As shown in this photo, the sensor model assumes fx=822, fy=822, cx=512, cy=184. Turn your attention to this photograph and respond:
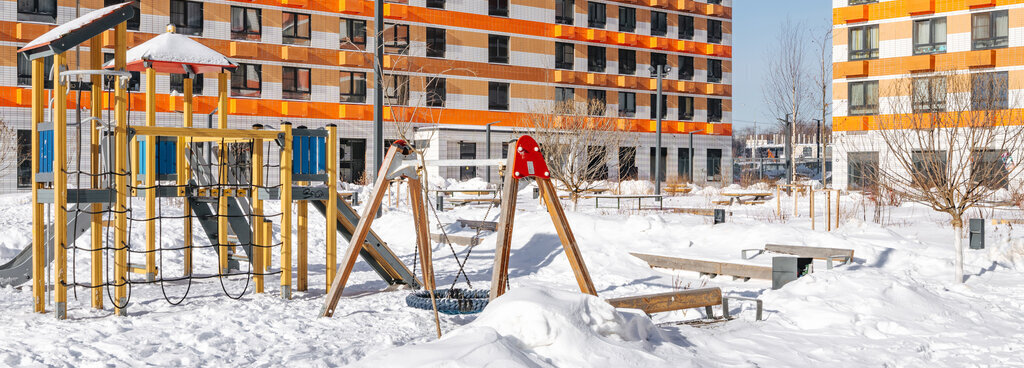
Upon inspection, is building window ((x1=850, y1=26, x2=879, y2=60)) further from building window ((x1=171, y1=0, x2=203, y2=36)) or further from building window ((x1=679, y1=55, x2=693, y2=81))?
building window ((x1=171, y1=0, x2=203, y2=36))

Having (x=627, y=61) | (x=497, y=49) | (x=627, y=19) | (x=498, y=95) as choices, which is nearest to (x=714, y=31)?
(x=627, y=19)

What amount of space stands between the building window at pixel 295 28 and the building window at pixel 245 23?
1228mm

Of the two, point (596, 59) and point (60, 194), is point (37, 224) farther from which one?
point (596, 59)

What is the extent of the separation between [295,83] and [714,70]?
2893cm

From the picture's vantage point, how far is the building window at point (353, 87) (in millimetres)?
42406

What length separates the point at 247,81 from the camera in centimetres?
3972

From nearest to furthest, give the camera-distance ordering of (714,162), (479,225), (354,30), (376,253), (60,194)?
(60,194) → (376,253) → (479,225) → (354,30) → (714,162)

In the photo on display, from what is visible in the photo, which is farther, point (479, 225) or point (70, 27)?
point (479, 225)

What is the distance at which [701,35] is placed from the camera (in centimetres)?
5509

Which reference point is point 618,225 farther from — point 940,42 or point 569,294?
point 940,42

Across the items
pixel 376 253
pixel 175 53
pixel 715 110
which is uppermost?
pixel 715 110

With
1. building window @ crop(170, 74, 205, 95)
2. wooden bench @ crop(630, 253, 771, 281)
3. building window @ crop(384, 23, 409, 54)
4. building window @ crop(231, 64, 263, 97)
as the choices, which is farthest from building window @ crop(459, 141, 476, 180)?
wooden bench @ crop(630, 253, 771, 281)

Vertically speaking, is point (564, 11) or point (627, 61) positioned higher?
point (564, 11)

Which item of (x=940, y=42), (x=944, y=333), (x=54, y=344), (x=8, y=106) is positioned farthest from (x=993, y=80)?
(x=8, y=106)
